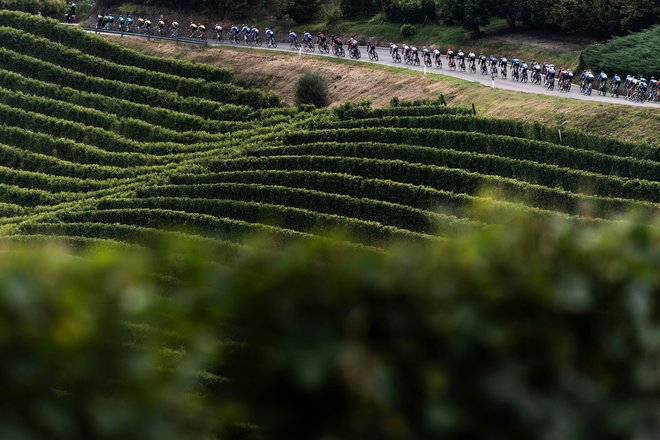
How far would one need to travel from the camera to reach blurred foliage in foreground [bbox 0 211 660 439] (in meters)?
7.77

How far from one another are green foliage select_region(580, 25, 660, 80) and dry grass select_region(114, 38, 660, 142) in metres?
8.17

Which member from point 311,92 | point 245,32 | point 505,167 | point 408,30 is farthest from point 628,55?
point 245,32

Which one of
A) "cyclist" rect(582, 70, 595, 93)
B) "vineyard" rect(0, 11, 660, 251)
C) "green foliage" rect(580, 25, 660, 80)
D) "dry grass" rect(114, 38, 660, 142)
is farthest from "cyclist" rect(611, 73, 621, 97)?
"vineyard" rect(0, 11, 660, 251)

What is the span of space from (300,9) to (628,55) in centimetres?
2834

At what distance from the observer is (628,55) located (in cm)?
6359

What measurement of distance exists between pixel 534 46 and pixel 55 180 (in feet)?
103

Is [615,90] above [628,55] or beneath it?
beneath

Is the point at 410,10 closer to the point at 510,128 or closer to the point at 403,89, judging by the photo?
the point at 403,89

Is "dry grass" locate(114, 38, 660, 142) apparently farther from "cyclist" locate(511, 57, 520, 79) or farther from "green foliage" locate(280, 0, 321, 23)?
"green foliage" locate(280, 0, 321, 23)

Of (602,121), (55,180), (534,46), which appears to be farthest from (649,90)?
(55,180)

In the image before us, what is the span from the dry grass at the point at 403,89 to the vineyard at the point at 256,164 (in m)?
2.33

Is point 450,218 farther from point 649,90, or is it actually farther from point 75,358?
point 75,358

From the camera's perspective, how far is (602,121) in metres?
50.7

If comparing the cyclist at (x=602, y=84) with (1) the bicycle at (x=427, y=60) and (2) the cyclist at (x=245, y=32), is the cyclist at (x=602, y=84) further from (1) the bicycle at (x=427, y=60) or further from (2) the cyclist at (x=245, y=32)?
(2) the cyclist at (x=245, y=32)
